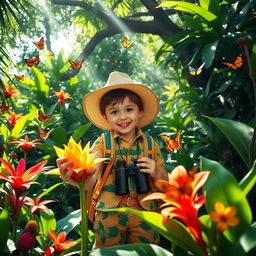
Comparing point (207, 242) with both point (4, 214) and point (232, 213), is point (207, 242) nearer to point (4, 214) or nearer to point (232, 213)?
point (232, 213)

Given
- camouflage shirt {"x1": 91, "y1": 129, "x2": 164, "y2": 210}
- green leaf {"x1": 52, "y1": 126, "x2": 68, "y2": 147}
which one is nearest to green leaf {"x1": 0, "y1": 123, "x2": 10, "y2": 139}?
green leaf {"x1": 52, "y1": 126, "x2": 68, "y2": 147}

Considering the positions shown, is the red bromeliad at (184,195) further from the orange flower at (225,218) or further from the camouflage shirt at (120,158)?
the camouflage shirt at (120,158)

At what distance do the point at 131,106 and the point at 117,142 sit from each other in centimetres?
20

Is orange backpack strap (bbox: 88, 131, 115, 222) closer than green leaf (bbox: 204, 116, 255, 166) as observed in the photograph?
No

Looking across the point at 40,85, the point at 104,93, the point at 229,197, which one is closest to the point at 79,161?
the point at 229,197

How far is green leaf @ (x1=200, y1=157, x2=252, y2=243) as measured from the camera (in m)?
0.69

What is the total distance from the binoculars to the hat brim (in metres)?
0.31

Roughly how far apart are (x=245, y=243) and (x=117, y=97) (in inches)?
40.8

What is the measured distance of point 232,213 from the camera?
0.56 metres

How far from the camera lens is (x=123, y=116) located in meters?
1.52

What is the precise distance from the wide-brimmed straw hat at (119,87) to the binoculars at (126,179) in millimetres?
312

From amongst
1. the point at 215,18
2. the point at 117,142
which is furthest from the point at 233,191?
the point at 215,18

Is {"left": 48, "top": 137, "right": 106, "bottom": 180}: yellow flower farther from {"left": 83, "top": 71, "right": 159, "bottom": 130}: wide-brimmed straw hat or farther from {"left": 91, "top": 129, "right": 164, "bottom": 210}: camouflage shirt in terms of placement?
{"left": 83, "top": 71, "right": 159, "bottom": 130}: wide-brimmed straw hat

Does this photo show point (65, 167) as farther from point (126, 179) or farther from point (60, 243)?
point (126, 179)
